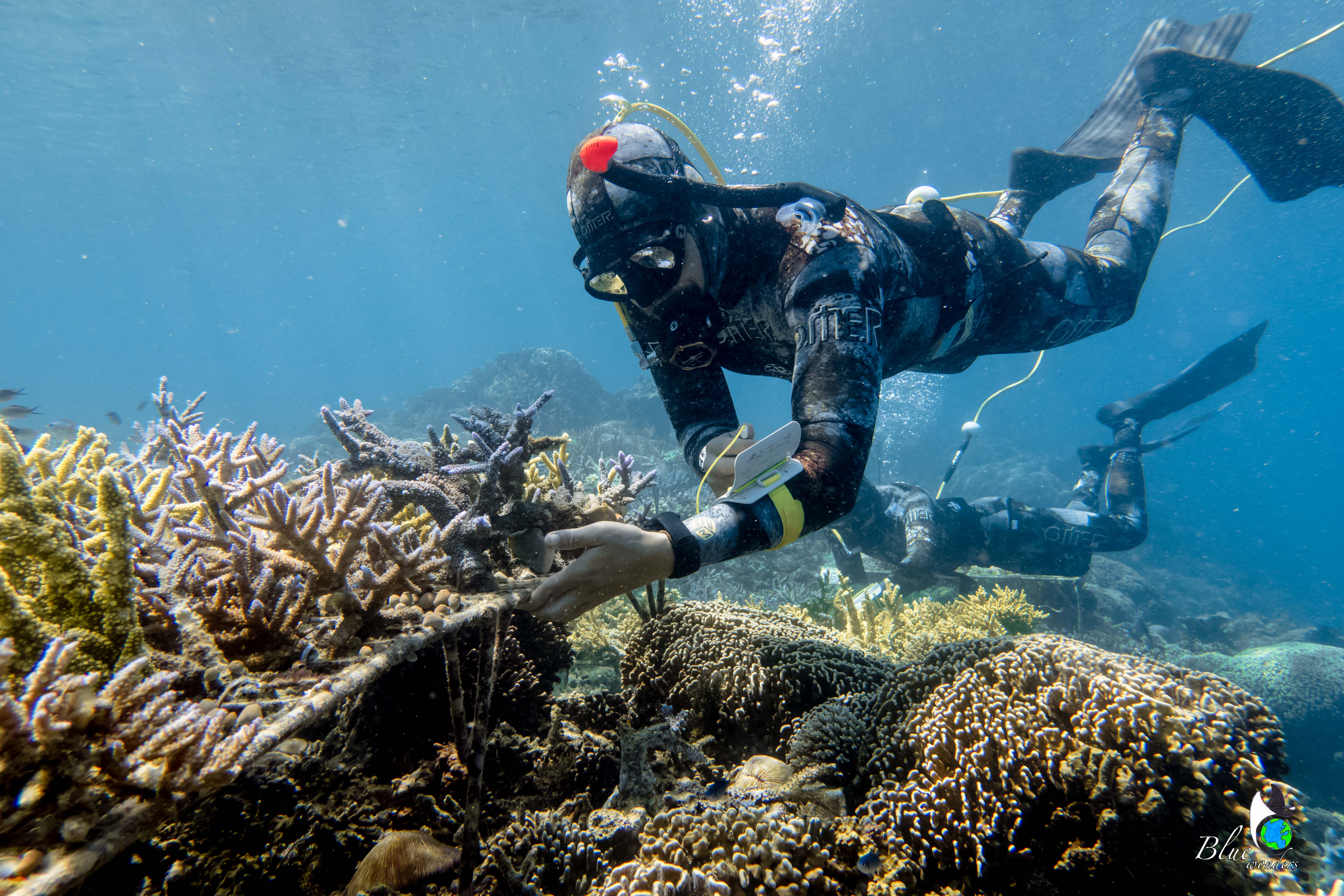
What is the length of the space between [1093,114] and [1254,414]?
11903 centimetres

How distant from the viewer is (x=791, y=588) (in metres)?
8.81

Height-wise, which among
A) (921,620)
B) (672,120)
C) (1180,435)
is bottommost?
(921,620)

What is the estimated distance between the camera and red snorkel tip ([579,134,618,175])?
243 cm

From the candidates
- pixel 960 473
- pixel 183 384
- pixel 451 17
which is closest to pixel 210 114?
pixel 451 17

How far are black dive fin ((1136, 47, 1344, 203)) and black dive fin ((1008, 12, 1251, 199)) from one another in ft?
1.17

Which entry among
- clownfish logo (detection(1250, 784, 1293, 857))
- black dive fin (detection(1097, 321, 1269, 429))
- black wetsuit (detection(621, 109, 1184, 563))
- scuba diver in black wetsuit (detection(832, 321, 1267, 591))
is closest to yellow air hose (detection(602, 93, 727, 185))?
black wetsuit (detection(621, 109, 1184, 563))

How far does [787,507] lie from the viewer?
1.92m

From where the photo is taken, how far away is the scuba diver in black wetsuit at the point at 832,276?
6.36ft

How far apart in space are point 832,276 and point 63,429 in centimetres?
1352

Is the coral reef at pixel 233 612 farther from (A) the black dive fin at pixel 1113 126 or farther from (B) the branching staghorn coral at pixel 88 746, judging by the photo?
(A) the black dive fin at pixel 1113 126

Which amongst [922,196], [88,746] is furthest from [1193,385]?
[88,746]

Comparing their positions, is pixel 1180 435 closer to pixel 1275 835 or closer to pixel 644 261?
pixel 1275 835

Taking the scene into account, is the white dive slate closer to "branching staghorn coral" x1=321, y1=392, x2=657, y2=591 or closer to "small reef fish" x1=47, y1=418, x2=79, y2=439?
"branching staghorn coral" x1=321, y1=392, x2=657, y2=591

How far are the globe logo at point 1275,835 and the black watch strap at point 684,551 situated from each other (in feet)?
6.69
